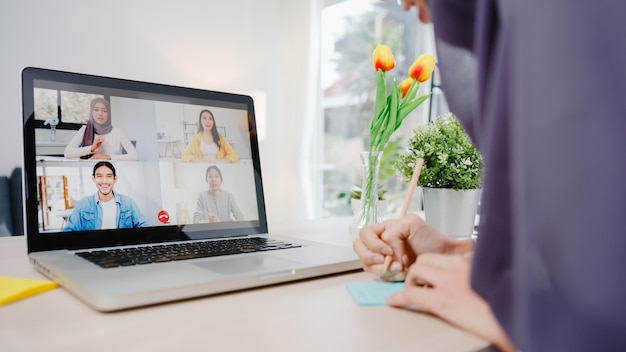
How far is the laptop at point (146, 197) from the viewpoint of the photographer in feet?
2.02

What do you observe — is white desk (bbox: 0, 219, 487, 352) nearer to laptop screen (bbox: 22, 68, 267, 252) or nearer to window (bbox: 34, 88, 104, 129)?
laptop screen (bbox: 22, 68, 267, 252)

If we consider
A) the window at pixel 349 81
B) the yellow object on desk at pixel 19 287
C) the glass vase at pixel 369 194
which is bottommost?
the yellow object on desk at pixel 19 287

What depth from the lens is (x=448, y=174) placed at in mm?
990

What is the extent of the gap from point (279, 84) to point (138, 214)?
3.16 metres

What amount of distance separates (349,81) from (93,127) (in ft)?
11.1

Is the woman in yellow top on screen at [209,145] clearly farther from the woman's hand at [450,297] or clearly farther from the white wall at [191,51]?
the white wall at [191,51]

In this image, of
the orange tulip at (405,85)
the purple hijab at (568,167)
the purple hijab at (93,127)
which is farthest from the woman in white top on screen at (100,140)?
the purple hijab at (568,167)

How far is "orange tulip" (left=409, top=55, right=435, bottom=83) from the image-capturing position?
99cm

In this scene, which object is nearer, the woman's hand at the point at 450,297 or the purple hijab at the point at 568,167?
the purple hijab at the point at 568,167

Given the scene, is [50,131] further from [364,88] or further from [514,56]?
[364,88]

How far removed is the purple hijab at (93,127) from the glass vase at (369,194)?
0.51 metres

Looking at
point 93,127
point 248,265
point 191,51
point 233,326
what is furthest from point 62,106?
point 191,51

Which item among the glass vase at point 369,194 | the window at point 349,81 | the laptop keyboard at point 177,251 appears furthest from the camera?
the window at point 349,81

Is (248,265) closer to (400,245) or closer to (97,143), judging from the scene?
(400,245)
